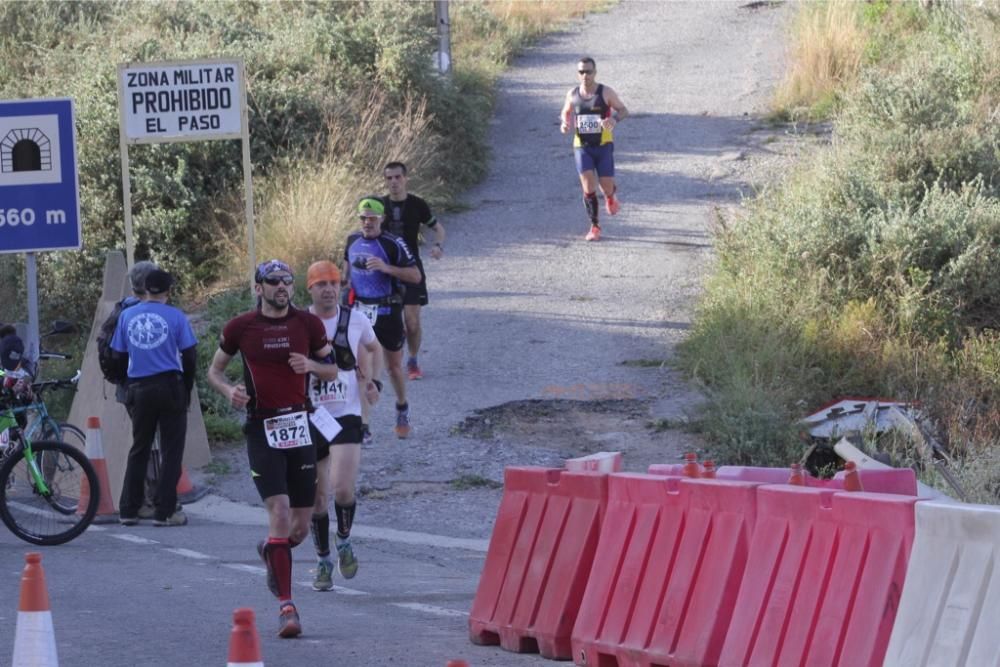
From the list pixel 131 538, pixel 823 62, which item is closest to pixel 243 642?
pixel 131 538

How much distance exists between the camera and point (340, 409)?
348 inches

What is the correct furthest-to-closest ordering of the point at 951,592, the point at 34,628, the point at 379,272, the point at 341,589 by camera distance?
the point at 379,272 → the point at 341,589 → the point at 34,628 → the point at 951,592

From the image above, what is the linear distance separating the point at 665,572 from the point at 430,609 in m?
2.11

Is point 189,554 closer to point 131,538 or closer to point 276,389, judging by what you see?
point 131,538

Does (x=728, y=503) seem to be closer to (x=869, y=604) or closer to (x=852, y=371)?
(x=869, y=604)

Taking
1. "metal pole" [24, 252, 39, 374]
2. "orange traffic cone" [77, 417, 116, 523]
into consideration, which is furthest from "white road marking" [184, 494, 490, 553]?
"metal pole" [24, 252, 39, 374]

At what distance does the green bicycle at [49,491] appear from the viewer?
1066cm

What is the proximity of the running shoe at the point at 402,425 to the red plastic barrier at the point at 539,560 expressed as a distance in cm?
518

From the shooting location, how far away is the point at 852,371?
1438 cm

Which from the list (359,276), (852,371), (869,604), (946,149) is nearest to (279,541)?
(869,604)

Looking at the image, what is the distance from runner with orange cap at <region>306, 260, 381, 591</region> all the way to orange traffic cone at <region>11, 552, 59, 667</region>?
292cm

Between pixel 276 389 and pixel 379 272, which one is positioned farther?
pixel 379 272

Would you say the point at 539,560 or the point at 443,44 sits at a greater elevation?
the point at 443,44

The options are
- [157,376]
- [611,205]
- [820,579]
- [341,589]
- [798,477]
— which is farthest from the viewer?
[611,205]
